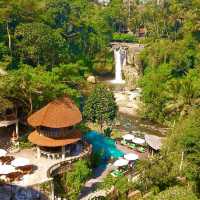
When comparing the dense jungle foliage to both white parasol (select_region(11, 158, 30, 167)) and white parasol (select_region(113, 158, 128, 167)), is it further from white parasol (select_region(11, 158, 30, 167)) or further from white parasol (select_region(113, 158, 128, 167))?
white parasol (select_region(11, 158, 30, 167))

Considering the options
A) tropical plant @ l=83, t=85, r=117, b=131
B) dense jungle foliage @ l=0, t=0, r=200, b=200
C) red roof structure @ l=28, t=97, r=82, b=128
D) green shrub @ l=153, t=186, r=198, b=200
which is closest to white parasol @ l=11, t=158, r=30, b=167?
red roof structure @ l=28, t=97, r=82, b=128

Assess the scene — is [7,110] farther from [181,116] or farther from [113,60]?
[113,60]

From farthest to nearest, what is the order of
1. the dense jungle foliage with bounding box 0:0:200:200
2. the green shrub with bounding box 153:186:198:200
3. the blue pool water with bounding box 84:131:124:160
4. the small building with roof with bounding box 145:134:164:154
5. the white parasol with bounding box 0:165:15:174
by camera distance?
the small building with roof with bounding box 145:134:164:154 < the blue pool water with bounding box 84:131:124:160 < the dense jungle foliage with bounding box 0:0:200:200 < the white parasol with bounding box 0:165:15:174 < the green shrub with bounding box 153:186:198:200

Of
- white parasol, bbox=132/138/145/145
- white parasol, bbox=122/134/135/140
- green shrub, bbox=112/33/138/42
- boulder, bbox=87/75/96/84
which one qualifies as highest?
green shrub, bbox=112/33/138/42

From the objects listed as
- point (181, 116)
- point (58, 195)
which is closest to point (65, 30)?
point (181, 116)

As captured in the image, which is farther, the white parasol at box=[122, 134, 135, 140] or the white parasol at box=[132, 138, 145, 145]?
the white parasol at box=[122, 134, 135, 140]

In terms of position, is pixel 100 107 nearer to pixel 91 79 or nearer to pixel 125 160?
pixel 125 160

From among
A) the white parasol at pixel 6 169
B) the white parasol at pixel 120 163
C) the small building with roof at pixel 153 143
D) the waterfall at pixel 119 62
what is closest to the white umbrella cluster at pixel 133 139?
the small building with roof at pixel 153 143

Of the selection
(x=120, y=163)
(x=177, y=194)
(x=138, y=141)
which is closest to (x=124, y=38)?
(x=138, y=141)
